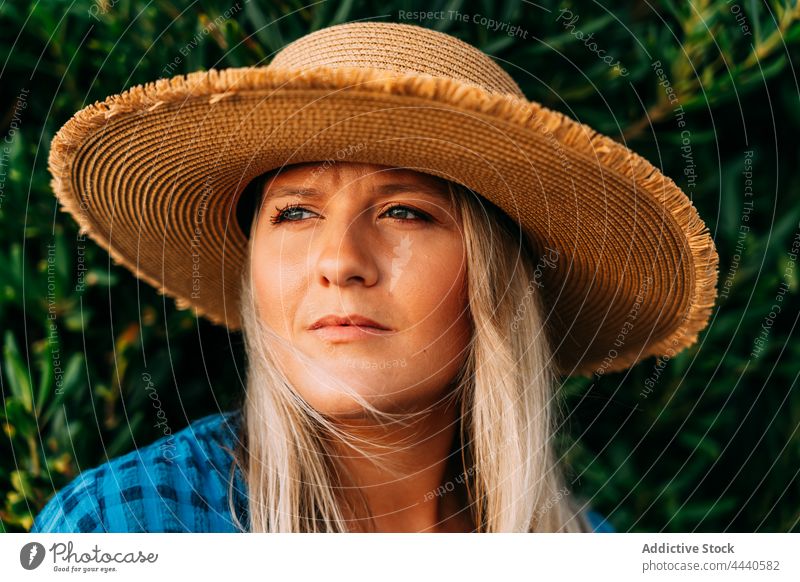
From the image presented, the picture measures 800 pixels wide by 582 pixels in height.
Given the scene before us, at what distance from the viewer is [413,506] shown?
1.32 m

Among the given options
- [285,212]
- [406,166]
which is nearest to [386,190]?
[406,166]

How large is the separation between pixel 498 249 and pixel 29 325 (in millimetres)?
911

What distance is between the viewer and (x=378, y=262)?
3.56 ft

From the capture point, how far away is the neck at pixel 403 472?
4.15 ft

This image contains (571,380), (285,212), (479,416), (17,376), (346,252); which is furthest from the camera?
(571,380)

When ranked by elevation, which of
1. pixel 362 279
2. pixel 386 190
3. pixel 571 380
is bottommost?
pixel 571 380

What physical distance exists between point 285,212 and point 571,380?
0.85 m

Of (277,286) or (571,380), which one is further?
(571,380)

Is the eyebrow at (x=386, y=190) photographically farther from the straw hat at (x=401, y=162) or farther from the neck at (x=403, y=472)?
the neck at (x=403, y=472)

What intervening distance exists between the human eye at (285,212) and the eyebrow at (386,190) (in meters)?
0.02

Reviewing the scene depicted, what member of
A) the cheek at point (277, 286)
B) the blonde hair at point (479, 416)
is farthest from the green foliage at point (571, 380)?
the cheek at point (277, 286)

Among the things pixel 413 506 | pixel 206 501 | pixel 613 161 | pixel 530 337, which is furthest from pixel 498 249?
pixel 206 501
